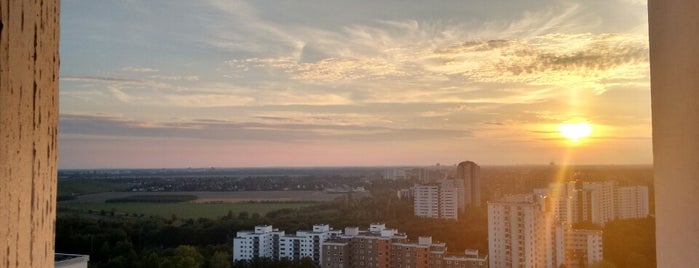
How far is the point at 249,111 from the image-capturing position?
698cm

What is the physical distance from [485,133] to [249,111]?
9.73ft

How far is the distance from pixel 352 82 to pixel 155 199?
2805mm

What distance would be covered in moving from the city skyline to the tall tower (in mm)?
225

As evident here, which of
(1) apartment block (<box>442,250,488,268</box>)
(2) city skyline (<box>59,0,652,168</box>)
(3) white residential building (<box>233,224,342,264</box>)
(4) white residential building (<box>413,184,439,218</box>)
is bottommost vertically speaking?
(1) apartment block (<box>442,250,488,268</box>)

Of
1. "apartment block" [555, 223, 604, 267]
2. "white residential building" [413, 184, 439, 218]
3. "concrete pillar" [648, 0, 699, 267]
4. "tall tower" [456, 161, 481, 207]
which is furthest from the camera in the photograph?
"white residential building" [413, 184, 439, 218]

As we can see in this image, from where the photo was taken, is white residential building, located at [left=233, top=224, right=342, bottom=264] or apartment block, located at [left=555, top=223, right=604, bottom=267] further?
white residential building, located at [left=233, top=224, right=342, bottom=264]

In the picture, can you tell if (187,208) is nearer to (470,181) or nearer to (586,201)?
(470,181)

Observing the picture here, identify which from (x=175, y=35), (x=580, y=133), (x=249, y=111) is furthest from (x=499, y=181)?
(x=175, y=35)

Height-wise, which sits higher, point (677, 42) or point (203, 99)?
point (203, 99)

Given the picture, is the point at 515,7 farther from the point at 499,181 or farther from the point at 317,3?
the point at 499,181

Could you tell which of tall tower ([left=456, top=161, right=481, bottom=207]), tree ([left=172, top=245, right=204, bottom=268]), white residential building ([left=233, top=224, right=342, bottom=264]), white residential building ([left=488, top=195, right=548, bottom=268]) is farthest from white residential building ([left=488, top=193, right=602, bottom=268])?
tree ([left=172, top=245, right=204, bottom=268])

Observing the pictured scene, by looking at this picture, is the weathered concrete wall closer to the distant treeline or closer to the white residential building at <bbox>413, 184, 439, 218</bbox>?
the distant treeline

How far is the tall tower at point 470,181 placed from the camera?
7.39 m

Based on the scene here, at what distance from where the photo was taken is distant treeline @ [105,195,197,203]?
6211 millimetres
